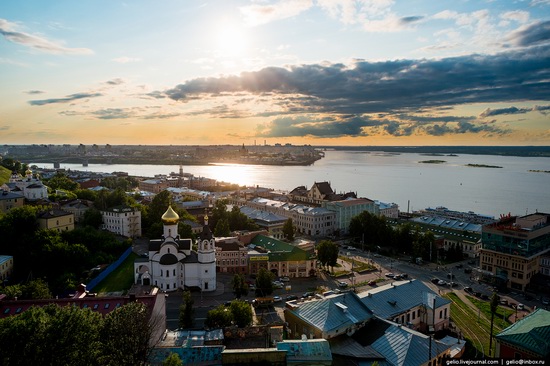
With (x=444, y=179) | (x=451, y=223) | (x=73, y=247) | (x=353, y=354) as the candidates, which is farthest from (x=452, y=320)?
(x=444, y=179)

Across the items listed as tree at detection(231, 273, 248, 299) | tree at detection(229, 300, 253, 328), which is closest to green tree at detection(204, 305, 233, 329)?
tree at detection(229, 300, 253, 328)

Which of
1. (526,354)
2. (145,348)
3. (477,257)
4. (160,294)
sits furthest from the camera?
(477,257)

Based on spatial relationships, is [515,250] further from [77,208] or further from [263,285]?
[77,208]

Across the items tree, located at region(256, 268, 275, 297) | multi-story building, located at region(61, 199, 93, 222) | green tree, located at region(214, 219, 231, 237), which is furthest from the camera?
multi-story building, located at region(61, 199, 93, 222)

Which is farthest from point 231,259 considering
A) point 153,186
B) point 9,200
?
point 153,186

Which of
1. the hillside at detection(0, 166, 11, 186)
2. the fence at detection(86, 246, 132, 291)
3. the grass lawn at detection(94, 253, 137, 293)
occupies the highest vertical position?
the hillside at detection(0, 166, 11, 186)

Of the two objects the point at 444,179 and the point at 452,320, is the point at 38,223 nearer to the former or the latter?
the point at 452,320

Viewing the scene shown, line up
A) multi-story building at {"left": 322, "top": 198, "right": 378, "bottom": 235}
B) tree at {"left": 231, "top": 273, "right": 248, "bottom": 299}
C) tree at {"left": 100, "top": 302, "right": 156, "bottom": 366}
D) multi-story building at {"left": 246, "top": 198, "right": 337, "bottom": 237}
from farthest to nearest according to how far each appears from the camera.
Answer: multi-story building at {"left": 322, "top": 198, "right": 378, "bottom": 235} → multi-story building at {"left": 246, "top": 198, "right": 337, "bottom": 237} → tree at {"left": 231, "top": 273, "right": 248, "bottom": 299} → tree at {"left": 100, "top": 302, "right": 156, "bottom": 366}

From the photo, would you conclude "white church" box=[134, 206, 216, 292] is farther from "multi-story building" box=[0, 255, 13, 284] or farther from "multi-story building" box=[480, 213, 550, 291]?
"multi-story building" box=[480, 213, 550, 291]
